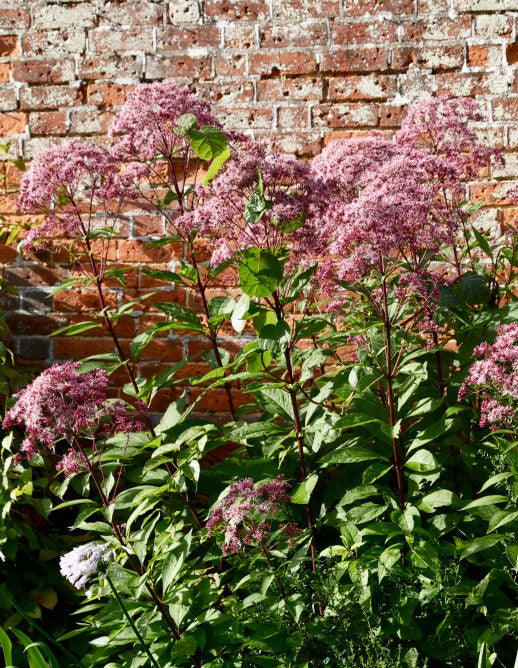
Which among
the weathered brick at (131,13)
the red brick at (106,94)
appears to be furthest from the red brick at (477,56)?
the red brick at (106,94)

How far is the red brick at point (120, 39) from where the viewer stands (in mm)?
3168

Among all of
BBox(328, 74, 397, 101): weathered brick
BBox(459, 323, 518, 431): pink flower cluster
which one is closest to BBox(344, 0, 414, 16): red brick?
BBox(328, 74, 397, 101): weathered brick

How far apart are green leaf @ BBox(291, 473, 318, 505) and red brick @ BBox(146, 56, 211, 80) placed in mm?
1649

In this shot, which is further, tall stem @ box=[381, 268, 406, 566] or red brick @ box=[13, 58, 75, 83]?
red brick @ box=[13, 58, 75, 83]

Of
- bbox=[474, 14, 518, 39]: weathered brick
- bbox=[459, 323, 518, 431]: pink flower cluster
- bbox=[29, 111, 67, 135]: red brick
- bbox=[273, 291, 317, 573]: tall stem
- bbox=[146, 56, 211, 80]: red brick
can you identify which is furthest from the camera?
bbox=[29, 111, 67, 135]: red brick

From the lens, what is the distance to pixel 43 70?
3238mm

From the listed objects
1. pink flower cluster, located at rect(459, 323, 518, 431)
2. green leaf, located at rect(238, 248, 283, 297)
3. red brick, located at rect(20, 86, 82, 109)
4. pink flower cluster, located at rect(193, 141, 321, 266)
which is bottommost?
pink flower cluster, located at rect(459, 323, 518, 431)

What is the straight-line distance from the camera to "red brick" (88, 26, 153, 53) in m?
3.17

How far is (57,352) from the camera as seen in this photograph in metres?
3.26

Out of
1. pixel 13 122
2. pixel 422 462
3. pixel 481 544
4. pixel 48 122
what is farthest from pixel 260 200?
pixel 13 122

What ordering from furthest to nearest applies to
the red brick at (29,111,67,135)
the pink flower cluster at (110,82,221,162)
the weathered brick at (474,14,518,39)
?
the red brick at (29,111,67,135)
the weathered brick at (474,14,518,39)
the pink flower cluster at (110,82,221,162)

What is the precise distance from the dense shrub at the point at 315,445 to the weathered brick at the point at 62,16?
0.94 meters

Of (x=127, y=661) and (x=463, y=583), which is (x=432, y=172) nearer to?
(x=463, y=583)

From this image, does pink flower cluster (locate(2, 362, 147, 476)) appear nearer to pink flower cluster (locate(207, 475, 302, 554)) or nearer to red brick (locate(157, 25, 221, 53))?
pink flower cluster (locate(207, 475, 302, 554))
